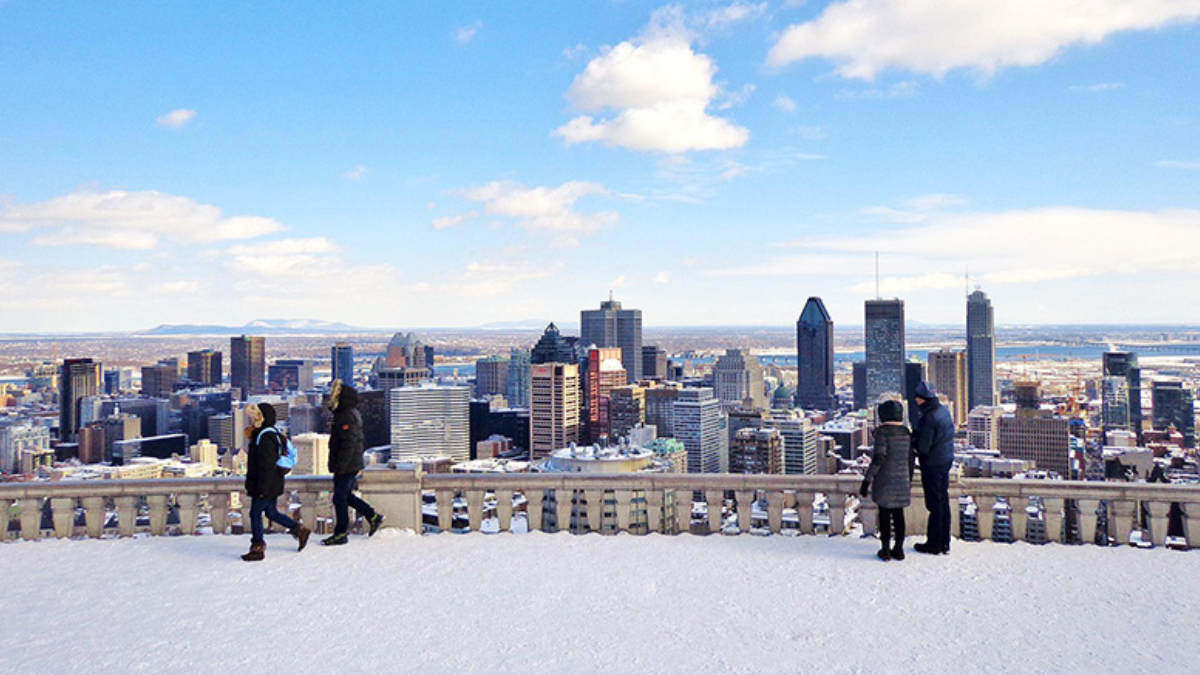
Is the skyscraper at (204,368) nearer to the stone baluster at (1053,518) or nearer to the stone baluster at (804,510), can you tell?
the stone baluster at (804,510)

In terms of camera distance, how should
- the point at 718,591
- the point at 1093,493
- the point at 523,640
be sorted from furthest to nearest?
1. the point at 1093,493
2. the point at 718,591
3. the point at 523,640

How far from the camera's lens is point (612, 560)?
8.98 meters

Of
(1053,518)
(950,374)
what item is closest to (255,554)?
(1053,518)

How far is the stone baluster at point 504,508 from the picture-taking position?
34.0ft

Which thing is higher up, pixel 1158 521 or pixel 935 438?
pixel 935 438

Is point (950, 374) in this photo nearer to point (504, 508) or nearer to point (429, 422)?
point (429, 422)

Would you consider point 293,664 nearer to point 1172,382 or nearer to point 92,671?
point 92,671

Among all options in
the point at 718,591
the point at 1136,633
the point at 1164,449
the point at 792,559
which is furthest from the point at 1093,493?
the point at 1164,449

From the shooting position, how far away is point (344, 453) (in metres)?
9.54

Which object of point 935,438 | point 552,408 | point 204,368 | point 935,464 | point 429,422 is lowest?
point 429,422

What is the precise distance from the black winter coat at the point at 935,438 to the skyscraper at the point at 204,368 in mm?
209109

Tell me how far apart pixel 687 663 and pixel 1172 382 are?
145 metres

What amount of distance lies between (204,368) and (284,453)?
209m

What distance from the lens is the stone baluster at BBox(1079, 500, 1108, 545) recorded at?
32.1 feet
